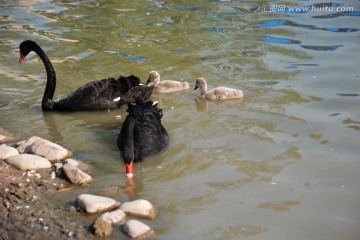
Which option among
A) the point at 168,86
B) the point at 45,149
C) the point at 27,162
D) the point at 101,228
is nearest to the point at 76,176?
the point at 27,162

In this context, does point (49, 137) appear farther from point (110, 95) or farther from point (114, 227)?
point (114, 227)

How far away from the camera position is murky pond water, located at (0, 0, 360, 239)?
5090 mm

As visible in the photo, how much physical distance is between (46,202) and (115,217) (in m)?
0.74

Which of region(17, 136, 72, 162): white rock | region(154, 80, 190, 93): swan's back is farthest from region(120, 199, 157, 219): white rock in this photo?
region(154, 80, 190, 93): swan's back

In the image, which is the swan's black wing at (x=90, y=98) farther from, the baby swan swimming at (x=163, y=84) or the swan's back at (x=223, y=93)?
the swan's back at (x=223, y=93)

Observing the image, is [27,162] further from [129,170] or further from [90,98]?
[90,98]

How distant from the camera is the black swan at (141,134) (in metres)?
5.57

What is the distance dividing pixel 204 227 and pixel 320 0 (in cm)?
843

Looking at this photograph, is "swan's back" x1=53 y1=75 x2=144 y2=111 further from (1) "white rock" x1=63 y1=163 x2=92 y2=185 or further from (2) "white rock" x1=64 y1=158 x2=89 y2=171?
(1) "white rock" x1=63 y1=163 x2=92 y2=185

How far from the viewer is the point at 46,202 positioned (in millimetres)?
5152

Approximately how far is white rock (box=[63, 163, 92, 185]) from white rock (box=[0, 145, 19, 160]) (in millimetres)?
753

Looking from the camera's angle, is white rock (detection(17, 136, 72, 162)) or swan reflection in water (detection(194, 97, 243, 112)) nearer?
white rock (detection(17, 136, 72, 162))

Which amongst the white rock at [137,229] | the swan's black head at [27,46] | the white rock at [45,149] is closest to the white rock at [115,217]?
the white rock at [137,229]

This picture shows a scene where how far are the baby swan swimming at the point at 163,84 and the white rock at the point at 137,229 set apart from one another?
3.55 meters
